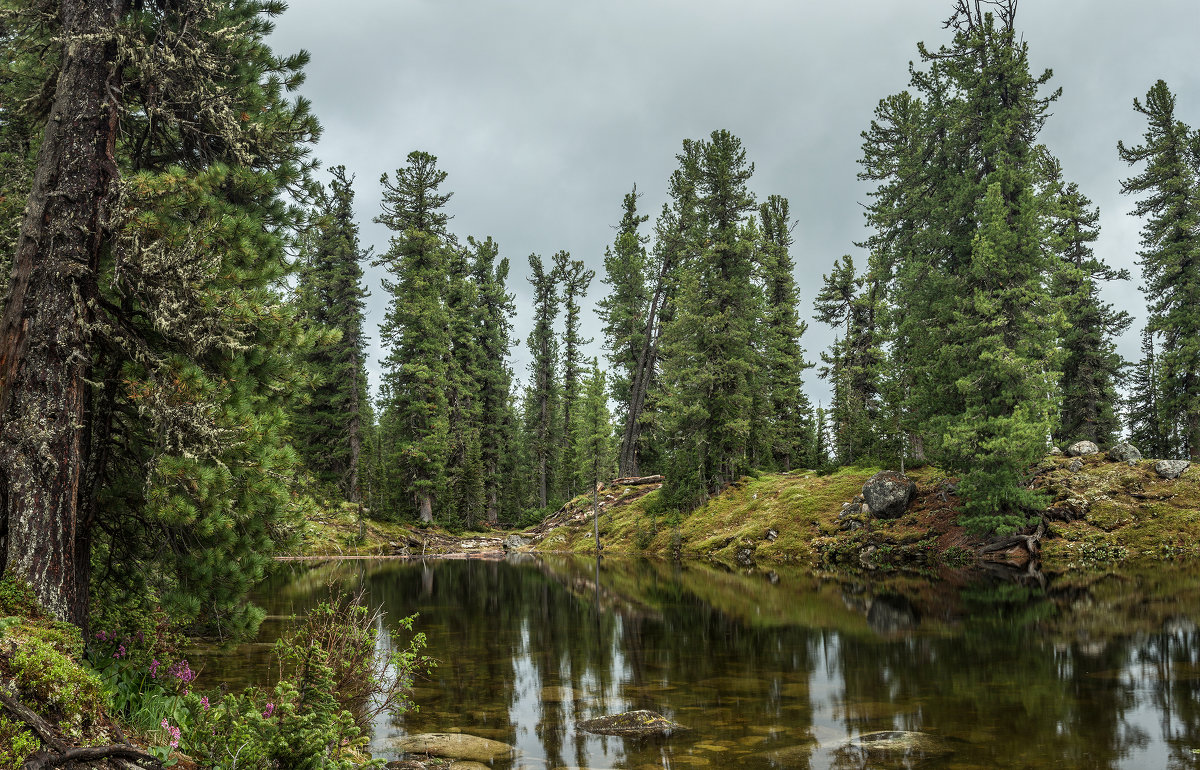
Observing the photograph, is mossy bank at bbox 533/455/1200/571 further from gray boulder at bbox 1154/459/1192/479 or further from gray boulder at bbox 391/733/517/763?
gray boulder at bbox 391/733/517/763

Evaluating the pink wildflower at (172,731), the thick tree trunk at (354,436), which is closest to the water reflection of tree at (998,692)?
the pink wildflower at (172,731)

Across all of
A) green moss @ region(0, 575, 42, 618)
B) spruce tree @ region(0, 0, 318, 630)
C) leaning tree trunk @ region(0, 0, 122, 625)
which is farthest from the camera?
spruce tree @ region(0, 0, 318, 630)

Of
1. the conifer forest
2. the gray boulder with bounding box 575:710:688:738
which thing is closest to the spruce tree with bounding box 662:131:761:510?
the conifer forest

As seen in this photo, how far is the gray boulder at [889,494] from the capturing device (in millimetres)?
28531

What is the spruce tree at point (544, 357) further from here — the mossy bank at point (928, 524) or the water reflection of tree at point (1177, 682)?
the water reflection of tree at point (1177, 682)

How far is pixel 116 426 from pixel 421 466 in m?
34.5

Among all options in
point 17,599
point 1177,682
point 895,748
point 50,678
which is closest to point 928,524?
point 1177,682

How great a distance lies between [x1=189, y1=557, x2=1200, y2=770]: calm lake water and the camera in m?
7.55

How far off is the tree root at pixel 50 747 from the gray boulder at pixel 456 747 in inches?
159

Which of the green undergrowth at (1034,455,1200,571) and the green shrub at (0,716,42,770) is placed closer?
the green shrub at (0,716,42,770)

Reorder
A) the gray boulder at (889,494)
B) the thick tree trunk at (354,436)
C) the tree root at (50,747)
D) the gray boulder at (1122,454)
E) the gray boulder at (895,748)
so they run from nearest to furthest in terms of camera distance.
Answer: the tree root at (50,747), the gray boulder at (895,748), the gray boulder at (889,494), the gray boulder at (1122,454), the thick tree trunk at (354,436)

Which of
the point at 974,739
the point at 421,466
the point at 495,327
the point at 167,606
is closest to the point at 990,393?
the point at 974,739

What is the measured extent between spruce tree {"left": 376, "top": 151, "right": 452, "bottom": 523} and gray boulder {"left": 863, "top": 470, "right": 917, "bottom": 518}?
81.7 feet

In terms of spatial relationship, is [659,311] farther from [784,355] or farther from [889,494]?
[889,494]
